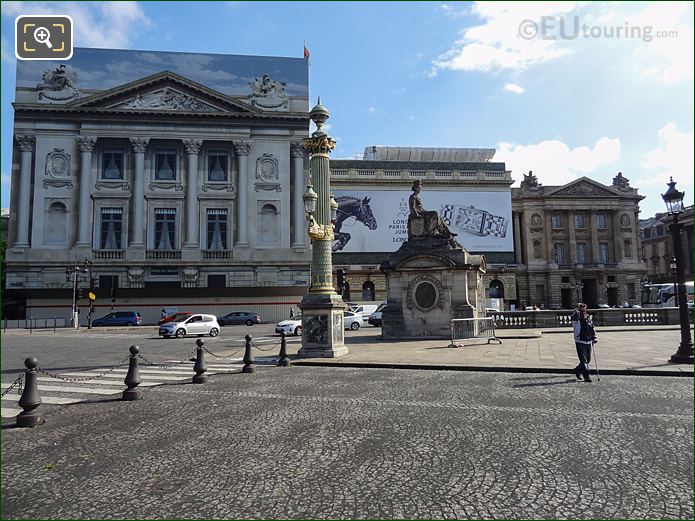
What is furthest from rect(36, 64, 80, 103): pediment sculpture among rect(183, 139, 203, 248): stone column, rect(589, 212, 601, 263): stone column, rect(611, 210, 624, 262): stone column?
rect(611, 210, 624, 262): stone column

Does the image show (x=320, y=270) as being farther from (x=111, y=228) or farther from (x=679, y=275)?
(x=111, y=228)

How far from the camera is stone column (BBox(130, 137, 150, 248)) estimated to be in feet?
147

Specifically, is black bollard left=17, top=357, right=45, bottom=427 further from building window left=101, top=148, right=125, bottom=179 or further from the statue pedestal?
building window left=101, top=148, right=125, bottom=179

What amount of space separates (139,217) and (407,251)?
33287 millimetres

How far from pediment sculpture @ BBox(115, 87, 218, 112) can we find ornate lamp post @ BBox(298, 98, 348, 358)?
34990 mm

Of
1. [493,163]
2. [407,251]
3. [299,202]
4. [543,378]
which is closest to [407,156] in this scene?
[493,163]

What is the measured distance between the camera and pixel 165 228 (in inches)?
1804

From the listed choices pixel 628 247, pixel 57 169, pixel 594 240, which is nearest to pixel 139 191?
pixel 57 169

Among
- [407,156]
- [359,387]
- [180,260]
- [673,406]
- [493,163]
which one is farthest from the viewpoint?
[407,156]

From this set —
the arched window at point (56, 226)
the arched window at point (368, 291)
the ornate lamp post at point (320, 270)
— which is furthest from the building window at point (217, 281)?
the ornate lamp post at point (320, 270)

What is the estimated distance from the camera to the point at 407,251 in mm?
21266

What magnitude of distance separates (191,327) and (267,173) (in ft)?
78.3

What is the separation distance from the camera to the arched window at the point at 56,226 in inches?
1727

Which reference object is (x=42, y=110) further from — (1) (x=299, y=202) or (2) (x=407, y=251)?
(2) (x=407, y=251)
